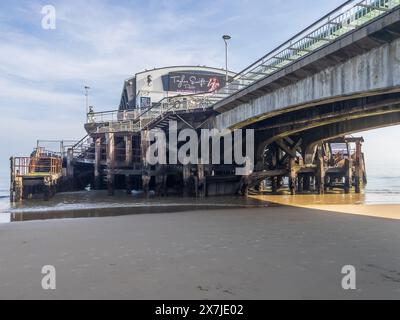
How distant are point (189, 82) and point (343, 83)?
102 feet

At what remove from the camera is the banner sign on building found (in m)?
42.5

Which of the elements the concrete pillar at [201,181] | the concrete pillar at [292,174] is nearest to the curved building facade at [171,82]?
the concrete pillar at [201,181]

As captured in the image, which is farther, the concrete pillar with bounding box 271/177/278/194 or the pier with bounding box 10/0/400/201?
the concrete pillar with bounding box 271/177/278/194

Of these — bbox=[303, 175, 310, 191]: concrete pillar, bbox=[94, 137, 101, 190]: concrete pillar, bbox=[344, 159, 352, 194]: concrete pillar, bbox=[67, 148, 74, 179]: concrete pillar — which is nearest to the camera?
bbox=[344, 159, 352, 194]: concrete pillar

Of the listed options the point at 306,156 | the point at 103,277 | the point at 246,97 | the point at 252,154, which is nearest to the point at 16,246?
the point at 103,277

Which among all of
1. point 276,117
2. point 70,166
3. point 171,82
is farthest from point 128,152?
point 171,82

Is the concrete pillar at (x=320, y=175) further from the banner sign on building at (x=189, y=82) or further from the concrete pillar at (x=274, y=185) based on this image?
the banner sign on building at (x=189, y=82)

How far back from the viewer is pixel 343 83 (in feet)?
42.2

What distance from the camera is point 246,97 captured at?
66.6 feet

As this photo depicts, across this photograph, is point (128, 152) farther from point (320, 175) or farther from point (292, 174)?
point (320, 175)

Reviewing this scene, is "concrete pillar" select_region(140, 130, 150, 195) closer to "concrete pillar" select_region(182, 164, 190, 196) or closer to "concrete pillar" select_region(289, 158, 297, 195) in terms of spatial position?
"concrete pillar" select_region(182, 164, 190, 196)

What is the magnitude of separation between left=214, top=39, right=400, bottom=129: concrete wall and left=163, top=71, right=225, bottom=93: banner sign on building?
2360cm

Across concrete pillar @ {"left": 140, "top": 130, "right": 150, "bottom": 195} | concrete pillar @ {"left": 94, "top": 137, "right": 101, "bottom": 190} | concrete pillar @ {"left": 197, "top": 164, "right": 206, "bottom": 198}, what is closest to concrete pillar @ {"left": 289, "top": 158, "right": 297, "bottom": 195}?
concrete pillar @ {"left": 197, "top": 164, "right": 206, "bottom": 198}

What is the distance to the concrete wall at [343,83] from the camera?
10.6 meters
